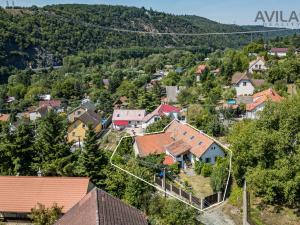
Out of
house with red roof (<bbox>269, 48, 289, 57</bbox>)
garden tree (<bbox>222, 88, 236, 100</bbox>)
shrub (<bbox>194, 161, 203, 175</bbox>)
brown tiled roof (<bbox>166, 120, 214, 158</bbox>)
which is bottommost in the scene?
shrub (<bbox>194, 161, 203, 175</bbox>)

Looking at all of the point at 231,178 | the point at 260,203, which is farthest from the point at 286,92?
the point at 260,203

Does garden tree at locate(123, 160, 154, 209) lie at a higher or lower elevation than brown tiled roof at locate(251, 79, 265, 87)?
lower

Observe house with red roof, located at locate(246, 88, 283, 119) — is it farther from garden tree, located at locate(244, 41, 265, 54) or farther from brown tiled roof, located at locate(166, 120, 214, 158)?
garden tree, located at locate(244, 41, 265, 54)

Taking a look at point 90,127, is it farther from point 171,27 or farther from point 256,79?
point 171,27

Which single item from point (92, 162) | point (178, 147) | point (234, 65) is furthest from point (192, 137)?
point (234, 65)

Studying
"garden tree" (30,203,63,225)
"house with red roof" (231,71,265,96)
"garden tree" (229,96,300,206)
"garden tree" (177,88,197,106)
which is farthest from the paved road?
"house with red roof" (231,71,265,96)
